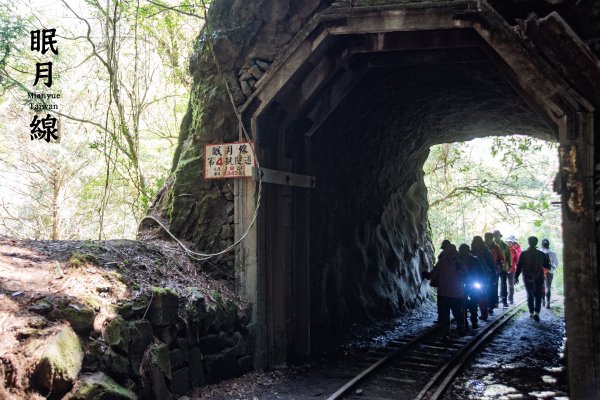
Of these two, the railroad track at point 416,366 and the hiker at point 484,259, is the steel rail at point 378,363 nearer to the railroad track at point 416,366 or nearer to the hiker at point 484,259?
the railroad track at point 416,366

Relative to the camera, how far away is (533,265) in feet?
36.8

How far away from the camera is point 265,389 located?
6.78 meters

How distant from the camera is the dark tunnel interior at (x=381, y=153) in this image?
29.8 feet

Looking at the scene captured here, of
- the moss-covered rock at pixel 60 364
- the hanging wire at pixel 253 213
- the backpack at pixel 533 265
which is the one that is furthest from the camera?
the backpack at pixel 533 265

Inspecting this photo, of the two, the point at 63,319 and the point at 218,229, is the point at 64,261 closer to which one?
the point at 63,319

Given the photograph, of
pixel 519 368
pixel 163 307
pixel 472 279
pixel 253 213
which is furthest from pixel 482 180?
pixel 163 307

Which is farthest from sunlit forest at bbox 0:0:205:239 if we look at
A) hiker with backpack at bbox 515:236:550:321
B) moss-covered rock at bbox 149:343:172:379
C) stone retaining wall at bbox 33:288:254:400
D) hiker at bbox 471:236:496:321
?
hiker with backpack at bbox 515:236:550:321

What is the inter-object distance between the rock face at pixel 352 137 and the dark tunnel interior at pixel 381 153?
0.03m

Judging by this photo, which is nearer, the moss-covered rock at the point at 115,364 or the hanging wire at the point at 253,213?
the moss-covered rock at the point at 115,364

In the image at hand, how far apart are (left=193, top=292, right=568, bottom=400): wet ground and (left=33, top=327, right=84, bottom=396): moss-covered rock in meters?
2.00

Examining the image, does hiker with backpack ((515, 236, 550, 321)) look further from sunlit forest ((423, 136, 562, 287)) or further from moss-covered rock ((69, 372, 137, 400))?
moss-covered rock ((69, 372, 137, 400))

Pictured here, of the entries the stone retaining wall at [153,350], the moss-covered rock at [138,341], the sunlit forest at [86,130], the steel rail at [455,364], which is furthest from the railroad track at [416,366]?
the sunlit forest at [86,130]

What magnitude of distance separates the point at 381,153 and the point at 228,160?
5.12 metres

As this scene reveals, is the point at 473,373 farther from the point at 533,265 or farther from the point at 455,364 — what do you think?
the point at 533,265
